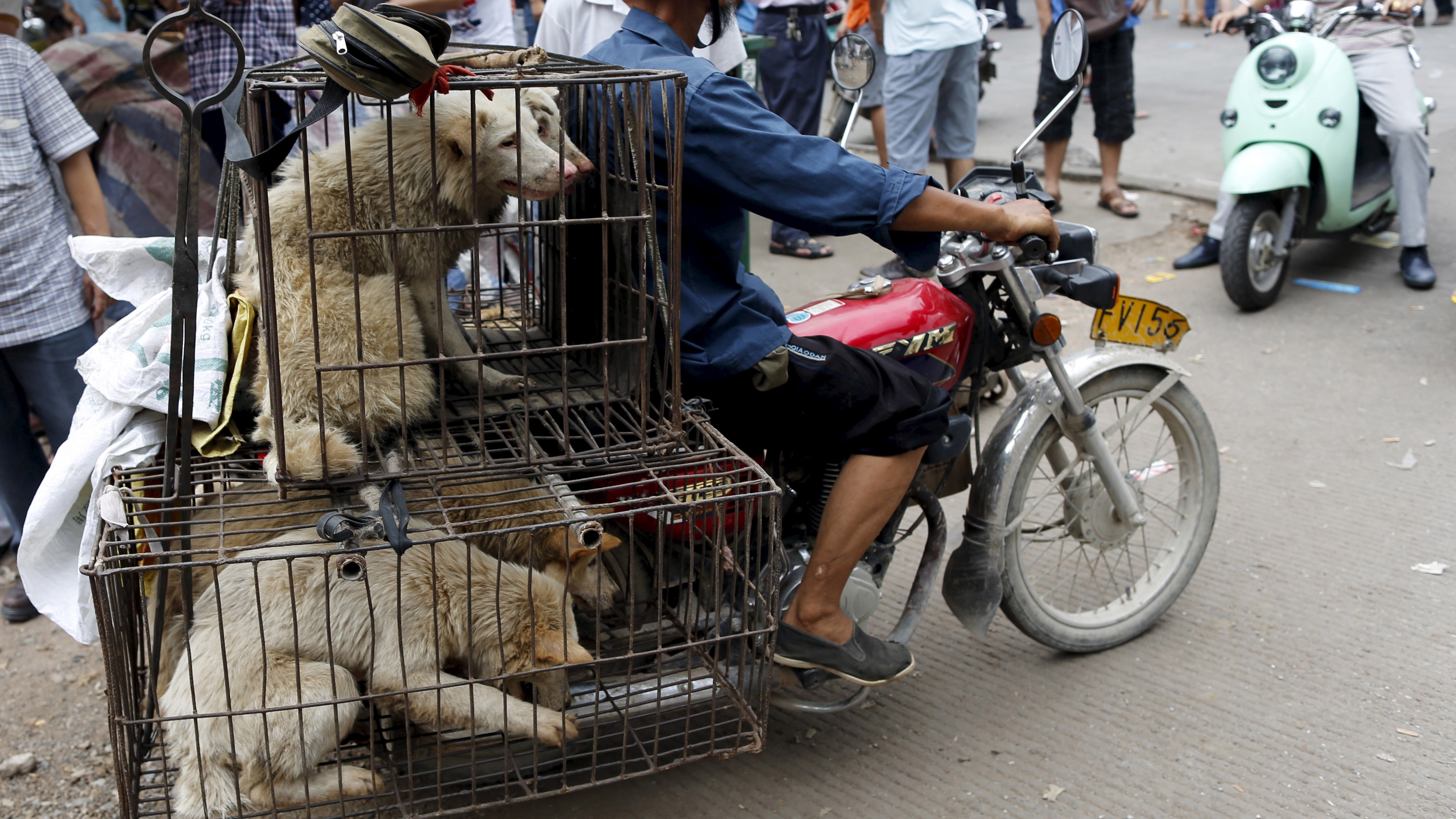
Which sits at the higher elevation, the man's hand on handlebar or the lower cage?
the man's hand on handlebar

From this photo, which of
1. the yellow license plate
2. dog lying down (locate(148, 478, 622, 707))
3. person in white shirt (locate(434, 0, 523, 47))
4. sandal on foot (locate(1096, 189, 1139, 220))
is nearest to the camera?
dog lying down (locate(148, 478, 622, 707))

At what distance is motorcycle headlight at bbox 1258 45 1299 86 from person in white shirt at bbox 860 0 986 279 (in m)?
1.35

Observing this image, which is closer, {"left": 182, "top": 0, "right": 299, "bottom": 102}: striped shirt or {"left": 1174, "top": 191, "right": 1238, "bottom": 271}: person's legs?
{"left": 182, "top": 0, "right": 299, "bottom": 102}: striped shirt

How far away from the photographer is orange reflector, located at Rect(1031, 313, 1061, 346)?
8.49 feet

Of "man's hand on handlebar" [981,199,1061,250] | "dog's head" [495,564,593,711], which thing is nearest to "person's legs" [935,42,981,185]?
"man's hand on handlebar" [981,199,1061,250]

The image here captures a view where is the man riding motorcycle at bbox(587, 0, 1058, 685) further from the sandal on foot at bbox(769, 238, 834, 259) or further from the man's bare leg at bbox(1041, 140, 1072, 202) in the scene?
the man's bare leg at bbox(1041, 140, 1072, 202)

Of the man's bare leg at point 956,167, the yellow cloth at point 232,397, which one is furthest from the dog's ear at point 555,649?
the man's bare leg at point 956,167

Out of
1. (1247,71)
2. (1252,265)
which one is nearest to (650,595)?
(1252,265)

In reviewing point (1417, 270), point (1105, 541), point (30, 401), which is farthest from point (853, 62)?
point (1417, 270)

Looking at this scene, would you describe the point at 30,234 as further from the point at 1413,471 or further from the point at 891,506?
the point at 1413,471

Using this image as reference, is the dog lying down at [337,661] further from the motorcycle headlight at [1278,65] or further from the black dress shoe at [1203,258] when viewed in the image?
the black dress shoe at [1203,258]

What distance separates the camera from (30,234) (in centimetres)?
316

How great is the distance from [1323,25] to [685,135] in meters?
4.65

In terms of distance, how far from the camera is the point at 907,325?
2.51 m
